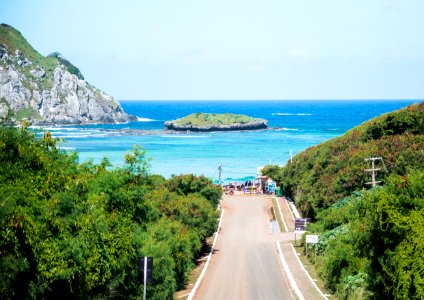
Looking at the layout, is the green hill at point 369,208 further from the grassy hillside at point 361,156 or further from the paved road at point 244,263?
the paved road at point 244,263

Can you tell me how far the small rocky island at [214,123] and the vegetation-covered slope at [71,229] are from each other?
152764 mm

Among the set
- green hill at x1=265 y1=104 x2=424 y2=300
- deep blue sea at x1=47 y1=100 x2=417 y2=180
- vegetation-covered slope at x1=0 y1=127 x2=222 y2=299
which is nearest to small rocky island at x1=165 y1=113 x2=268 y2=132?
deep blue sea at x1=47 y1=100 x2=417 y2=180

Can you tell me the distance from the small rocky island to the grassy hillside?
A: 126800mm

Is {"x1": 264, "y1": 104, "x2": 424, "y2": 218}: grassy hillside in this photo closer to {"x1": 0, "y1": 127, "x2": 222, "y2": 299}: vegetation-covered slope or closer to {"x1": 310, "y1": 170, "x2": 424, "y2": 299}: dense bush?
{"x1": 310, "y1": 170, "x2": 424, "y2": 299}: dense bush

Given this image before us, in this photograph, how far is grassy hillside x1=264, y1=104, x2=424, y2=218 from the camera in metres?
38.8

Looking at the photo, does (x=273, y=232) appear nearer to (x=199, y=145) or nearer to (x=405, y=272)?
(x=405, y=272)

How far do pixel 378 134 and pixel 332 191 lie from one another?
6.89m

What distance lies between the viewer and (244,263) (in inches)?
1321

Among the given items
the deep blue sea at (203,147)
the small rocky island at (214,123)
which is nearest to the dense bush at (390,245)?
the deep blue sea at (203,147)

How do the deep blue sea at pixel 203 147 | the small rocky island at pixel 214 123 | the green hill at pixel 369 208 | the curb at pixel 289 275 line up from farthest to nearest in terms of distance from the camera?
the small rocky island at pixel 214 123, the deep blue sea at pixel 203 147, the curb at pixel 289 275, the green hill at pixel 369 208

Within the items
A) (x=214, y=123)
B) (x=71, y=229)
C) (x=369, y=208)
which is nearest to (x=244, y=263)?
(x=369, y=208)

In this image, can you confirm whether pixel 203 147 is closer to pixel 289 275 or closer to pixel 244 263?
pixel 244 263

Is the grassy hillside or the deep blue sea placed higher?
the grassy hillside

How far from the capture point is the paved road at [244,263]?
2692 centimetres
